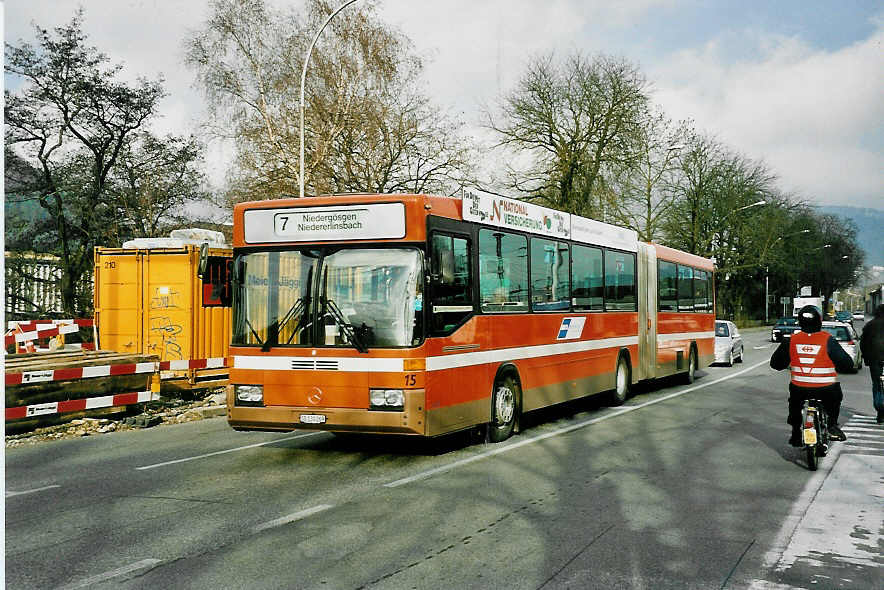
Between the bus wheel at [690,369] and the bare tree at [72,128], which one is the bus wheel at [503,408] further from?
the bare tree at [72,128]

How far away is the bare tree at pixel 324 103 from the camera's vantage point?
3181 cm

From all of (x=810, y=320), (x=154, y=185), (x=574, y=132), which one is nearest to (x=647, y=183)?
(x=574, y=132)

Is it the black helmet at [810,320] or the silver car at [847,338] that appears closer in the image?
the black helmet at [810,320]

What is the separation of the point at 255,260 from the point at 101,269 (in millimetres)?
8400

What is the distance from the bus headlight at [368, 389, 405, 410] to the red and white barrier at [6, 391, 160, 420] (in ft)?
19.7

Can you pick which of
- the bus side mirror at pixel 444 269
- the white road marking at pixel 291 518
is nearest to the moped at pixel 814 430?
the bus side mirror at pixel 444 269

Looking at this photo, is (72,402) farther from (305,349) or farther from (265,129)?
(265,129)

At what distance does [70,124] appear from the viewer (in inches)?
1105

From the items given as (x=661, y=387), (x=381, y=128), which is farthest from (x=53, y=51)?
(x=661, y=387)

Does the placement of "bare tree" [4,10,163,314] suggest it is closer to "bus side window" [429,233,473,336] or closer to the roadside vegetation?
the roadside vegetation

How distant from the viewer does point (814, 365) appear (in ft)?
30.1

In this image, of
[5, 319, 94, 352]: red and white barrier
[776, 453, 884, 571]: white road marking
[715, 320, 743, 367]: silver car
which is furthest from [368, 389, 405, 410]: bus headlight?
Answer: [715, 320, 743, 367]: silver car

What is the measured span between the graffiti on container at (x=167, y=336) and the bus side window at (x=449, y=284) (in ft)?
28.2

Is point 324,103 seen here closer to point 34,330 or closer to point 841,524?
point 34,330
